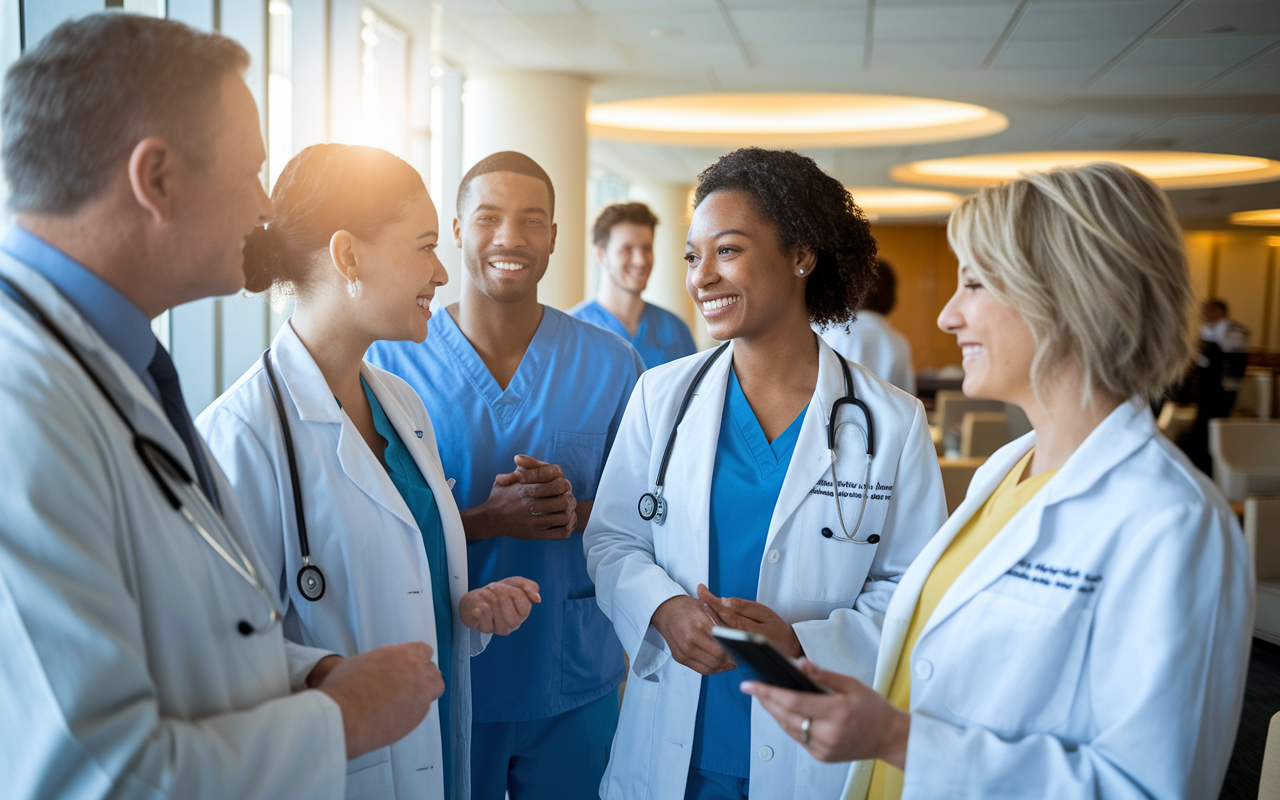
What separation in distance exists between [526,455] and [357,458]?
0.63m

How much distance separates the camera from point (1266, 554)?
3.85 metres

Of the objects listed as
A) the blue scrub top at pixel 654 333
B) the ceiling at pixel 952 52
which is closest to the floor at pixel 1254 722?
the blue scrub top at pixel 654 333

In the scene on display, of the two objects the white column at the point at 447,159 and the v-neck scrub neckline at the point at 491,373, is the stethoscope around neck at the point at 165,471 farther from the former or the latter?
the white column at the point at 447,159

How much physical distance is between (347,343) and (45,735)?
0.91 metres

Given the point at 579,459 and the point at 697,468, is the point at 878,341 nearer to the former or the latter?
the point at 579,459

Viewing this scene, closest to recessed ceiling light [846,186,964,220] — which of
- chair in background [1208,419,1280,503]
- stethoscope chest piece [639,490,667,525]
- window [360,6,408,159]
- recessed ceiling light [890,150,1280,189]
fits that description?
recessed ceiling light [890,150,1280,189]

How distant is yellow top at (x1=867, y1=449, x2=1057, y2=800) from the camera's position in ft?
4.05

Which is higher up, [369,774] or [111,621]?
[111,621]

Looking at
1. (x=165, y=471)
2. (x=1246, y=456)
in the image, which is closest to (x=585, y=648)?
(x=165, y=471)

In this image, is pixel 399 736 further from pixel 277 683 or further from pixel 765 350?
pixel 765 350

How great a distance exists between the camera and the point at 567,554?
81.1 inches

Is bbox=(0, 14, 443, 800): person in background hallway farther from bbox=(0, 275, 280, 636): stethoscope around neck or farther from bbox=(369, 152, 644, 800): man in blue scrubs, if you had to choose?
bbox=(369, 152, 644, 800): man in blue scrubs

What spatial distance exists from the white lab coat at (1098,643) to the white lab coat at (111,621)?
765 mm

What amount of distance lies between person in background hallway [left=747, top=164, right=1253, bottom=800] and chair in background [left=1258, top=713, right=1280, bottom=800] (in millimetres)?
563
